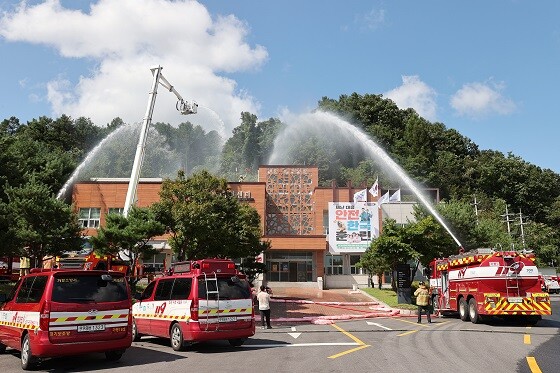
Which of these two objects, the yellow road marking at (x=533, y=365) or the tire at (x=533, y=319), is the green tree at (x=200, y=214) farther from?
the yellow road marking at (x=533, y=365)

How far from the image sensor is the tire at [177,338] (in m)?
12.8

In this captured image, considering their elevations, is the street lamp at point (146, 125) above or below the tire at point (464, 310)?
above

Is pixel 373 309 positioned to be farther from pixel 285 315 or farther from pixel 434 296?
pixel 285 315

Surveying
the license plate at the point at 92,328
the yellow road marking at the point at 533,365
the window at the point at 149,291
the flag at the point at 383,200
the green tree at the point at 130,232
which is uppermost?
the flag at the point at 383,200

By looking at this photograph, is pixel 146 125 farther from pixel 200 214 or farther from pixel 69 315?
pixel 69 315

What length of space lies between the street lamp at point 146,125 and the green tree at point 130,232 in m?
3.50

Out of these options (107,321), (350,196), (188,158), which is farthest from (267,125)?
(107,321)

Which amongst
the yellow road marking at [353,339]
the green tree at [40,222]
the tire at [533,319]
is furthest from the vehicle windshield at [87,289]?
the tire at [533,319]

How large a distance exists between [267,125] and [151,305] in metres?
96.5

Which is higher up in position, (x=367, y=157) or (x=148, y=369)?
(x=367, y=157)

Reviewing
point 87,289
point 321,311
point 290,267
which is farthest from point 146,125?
point 290,267

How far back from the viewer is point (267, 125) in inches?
4301

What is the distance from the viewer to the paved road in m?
10.1

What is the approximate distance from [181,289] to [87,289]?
127 inches
